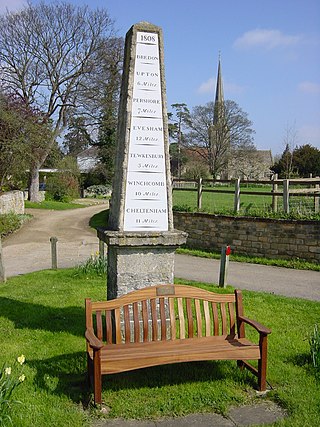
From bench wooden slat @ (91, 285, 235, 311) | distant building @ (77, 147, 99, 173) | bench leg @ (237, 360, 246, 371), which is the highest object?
distant building @ (77, 147, 99, 173)

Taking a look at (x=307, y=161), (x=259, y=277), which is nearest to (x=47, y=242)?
(x=259, y=277)

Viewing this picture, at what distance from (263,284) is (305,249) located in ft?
10.1

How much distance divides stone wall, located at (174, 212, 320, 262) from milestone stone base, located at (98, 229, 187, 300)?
7.85m

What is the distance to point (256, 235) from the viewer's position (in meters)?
13.5

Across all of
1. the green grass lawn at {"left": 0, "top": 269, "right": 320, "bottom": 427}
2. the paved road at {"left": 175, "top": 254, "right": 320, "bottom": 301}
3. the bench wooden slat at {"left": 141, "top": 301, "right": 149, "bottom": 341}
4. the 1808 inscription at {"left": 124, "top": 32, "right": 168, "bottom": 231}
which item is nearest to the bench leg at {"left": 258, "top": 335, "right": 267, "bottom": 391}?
the green grass lawn at {"left": 0, "top": 269, "right": 320, "bottom": 427}

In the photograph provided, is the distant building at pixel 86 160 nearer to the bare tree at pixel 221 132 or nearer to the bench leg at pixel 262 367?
the bare tree at pixel 221 132

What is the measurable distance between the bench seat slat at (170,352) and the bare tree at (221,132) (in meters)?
49.0

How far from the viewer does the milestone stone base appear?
5184 millimetres

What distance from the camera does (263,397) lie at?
4090 mm

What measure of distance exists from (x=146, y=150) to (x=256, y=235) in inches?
344

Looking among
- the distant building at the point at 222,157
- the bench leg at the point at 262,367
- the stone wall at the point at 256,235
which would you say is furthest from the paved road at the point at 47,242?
the distant building at the point at 222,157

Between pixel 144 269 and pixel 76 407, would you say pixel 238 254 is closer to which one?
pixel 144 269

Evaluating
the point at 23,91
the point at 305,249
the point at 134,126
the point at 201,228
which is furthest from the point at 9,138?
the point at 134,126

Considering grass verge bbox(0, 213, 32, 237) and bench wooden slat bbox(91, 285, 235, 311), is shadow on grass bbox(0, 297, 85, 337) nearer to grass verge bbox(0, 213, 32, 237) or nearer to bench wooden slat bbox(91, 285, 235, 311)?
bench wooden slat bbox(91, 285, 235, 311)
